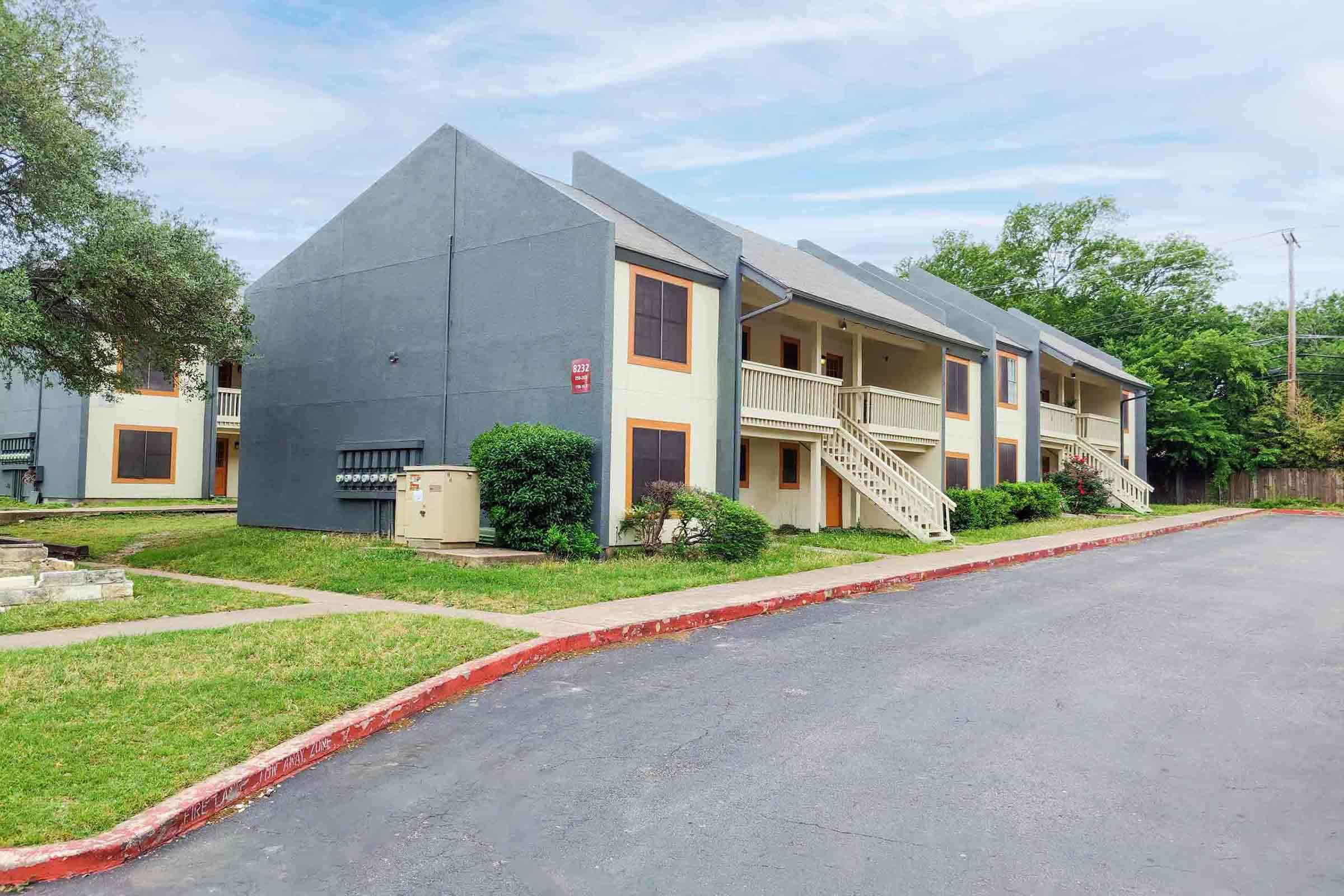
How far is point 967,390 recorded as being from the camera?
2714cm

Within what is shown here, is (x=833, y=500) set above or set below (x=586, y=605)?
above

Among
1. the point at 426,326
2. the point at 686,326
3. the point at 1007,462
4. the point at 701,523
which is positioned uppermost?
the point at 426,326

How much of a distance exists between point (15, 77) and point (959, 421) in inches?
865

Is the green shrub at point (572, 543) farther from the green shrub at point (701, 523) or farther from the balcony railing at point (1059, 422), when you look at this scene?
the balcony railing at point (1059, 422)

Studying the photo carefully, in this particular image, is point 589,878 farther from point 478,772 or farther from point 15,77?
point 15,77

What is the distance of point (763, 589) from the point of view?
12359 mm

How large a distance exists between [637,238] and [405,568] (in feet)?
23.5

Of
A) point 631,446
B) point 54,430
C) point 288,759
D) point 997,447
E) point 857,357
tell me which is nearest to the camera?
point 288,759

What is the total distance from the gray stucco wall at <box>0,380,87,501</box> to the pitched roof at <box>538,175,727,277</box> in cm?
1632

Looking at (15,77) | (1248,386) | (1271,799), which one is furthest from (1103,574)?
(1248,386)

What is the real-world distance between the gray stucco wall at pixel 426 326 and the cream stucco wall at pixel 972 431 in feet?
45.2

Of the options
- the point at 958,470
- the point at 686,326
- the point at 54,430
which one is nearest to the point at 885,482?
the point at 686,326

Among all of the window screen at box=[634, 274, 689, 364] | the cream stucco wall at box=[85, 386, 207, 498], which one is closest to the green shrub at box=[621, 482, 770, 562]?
the window screen at box=[634, 274, 689, 364]

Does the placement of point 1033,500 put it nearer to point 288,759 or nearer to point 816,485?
point 816,485
